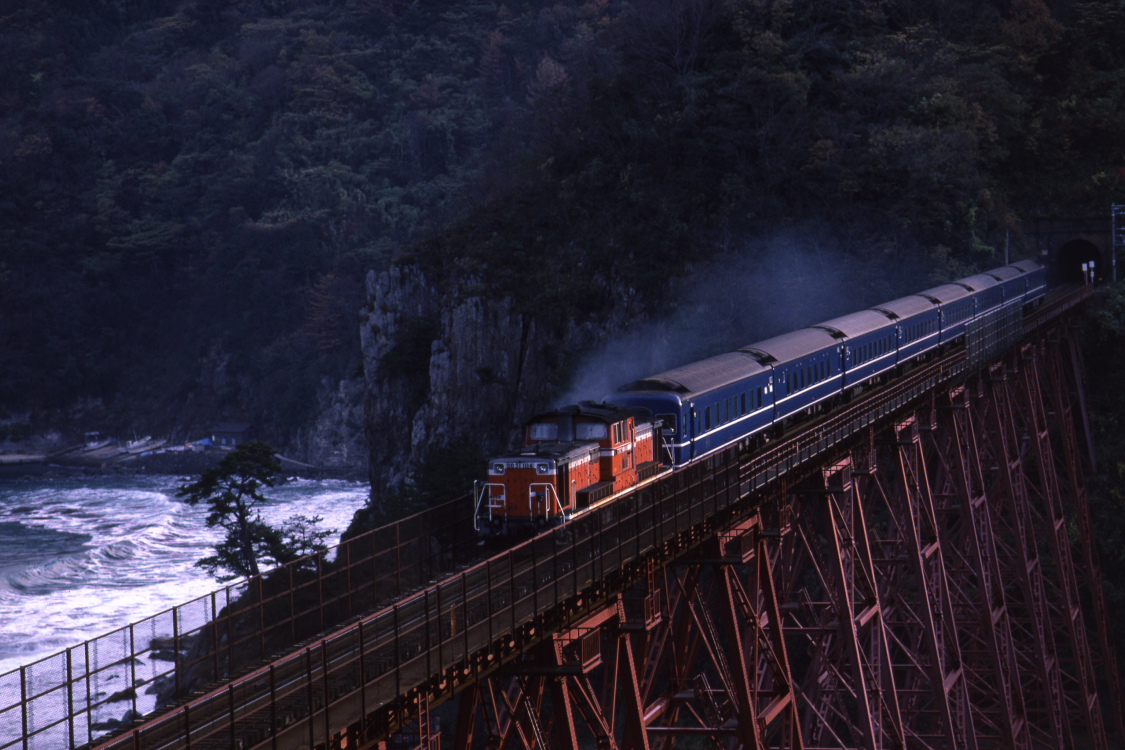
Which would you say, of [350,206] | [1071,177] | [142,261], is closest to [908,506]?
[1071,177]

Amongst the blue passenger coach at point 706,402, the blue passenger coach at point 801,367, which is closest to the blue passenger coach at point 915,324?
the blue passenger coach at point 801,367

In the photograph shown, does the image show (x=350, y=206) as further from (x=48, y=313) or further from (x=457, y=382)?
(x=457, y=382)

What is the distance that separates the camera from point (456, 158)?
125m

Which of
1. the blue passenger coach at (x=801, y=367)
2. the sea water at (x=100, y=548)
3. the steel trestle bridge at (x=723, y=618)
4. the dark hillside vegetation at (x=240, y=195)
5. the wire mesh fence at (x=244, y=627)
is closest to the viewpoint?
the wire mesh fence at (x=244, y=627)

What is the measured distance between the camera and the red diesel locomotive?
20922 millimetres

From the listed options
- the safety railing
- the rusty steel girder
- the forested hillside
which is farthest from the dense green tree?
the safety railing

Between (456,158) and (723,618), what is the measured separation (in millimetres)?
105361

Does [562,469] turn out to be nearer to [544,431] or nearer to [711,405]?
[544,431]

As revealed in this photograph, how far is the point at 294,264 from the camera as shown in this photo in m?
123

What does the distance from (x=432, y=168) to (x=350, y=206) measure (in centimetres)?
1007

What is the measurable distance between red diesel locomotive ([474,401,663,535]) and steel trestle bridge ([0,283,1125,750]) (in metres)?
0.75

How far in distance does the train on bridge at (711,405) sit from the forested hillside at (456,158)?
16.4m

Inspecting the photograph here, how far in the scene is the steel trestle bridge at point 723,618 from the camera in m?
14.3

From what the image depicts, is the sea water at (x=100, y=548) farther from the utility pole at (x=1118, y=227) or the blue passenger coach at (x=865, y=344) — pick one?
the utility pole at (x=1118, y=227)
